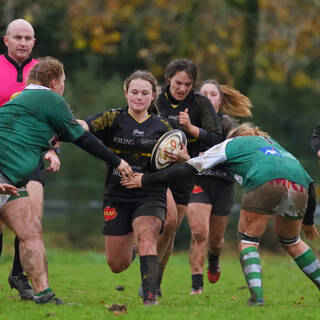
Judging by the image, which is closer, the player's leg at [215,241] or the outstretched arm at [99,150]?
the outstretched arm at [99,150]

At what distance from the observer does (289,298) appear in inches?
365

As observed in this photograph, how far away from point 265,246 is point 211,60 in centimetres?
723

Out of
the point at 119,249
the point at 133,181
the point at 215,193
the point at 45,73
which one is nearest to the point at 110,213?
the point at 119,249

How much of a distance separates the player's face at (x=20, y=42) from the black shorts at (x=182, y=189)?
Answer: 2.18 metres

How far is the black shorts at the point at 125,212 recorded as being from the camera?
8.08m

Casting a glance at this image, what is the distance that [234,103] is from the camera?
36.1 ft

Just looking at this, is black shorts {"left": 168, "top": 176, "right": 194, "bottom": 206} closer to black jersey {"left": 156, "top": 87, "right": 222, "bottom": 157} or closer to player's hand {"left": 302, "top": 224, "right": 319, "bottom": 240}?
black jersey {"left": 156, "top": 87, "right": 222, "bottom": 157}

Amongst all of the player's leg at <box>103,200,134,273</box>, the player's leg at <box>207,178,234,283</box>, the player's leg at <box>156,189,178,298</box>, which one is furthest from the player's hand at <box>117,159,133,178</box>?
the player's leg at <box>207,178,234,283</box>

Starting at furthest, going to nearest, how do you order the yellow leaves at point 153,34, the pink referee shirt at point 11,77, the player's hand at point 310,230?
1. the yellow leaves at point 153,34
2. the pink referee shirt at point 11,77
3. the player's hand at point 310,230

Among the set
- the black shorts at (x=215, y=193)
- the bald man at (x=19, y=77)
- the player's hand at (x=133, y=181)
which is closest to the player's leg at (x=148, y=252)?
the player's hand at (x=133, y=181)

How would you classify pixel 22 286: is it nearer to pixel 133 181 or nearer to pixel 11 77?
pixel 133 181

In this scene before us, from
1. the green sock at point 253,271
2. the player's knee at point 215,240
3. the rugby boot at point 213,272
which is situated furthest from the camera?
the rugby boot at point 213,272

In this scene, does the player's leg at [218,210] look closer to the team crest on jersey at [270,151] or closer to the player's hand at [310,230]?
the player's hand at [310,230]

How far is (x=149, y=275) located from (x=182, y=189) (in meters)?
2.11
